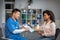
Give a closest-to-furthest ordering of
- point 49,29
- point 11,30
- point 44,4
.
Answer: point 11,30 < point 49,29 < point 44,4

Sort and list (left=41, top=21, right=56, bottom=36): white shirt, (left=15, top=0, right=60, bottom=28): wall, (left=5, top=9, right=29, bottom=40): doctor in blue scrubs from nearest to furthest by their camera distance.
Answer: (left=5, top=9, right=29, bottom=40): doctor in blue scrubs → (left=41, top=21, right=56, bottom=36): white shirt → (left=15, top=0, right=60, bottom=28): wall

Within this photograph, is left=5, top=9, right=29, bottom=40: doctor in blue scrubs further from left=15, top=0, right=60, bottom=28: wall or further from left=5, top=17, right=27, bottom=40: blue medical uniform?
left=15, top=0, right=60, bottom=28: wall

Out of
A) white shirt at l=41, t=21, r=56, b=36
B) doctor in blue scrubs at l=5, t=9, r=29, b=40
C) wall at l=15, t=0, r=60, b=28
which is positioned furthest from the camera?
wall at l=15, t=0, r=60, b=28

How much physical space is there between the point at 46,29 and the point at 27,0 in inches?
246

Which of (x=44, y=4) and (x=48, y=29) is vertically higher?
(x=44, y=4)

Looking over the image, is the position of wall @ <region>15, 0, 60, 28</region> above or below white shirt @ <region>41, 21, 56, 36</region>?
above

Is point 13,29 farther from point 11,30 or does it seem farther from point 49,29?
point 49,29

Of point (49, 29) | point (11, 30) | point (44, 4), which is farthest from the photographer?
point (44, 4)

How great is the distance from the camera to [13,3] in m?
9.10

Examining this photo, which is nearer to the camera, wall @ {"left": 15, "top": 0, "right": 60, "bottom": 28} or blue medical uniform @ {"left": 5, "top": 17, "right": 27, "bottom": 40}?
blue medical uniform @ {"left": 5, "top": 17, "right": 27, "bottom": 40}

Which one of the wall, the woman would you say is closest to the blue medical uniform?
the woman

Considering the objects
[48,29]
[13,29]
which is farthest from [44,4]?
[13,29]

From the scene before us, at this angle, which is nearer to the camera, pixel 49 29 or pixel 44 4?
pixel 49 29

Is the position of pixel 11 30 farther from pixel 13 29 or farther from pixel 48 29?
pixel 48 29
